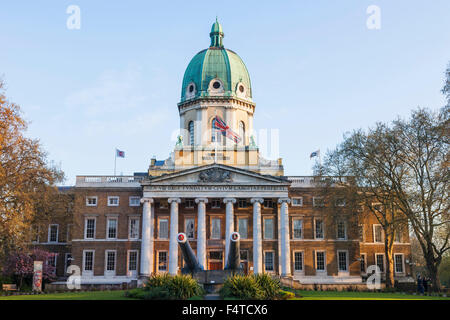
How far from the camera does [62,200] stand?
49469 millimetres

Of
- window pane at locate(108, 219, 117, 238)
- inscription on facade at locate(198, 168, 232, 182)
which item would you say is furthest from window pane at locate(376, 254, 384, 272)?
window pane at locate(108, 219, 117, 238)

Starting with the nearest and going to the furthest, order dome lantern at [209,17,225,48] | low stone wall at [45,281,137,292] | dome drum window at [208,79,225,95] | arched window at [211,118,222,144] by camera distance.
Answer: low stone wall at [45,281,137,292] < arched window at [211,118,222,144] < dome drum window at [208,79,225,95] < dome lantern at [209,17,225,48]

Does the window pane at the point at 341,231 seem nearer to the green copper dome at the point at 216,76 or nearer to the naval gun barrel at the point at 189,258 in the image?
the green copper dome at the point at 216,76

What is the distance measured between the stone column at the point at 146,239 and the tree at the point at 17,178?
45.1 feet

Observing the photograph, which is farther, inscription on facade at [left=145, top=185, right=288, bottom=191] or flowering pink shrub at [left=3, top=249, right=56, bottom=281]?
inscription on facade at [left=145, top=185, right=288, bottom=191]

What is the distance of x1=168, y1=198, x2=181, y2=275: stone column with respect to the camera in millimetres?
53719

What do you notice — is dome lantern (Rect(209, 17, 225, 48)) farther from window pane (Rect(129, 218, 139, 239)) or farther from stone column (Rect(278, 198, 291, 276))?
window pane (Rect(129, 218, 139, 239))

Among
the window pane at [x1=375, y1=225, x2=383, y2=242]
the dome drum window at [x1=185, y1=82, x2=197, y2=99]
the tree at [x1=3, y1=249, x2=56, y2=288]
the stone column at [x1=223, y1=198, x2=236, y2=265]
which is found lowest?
the tree at [x1=3, y1=249, x2=56, y2=288]

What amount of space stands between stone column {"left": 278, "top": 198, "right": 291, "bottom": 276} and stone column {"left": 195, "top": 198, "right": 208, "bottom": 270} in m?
8.28

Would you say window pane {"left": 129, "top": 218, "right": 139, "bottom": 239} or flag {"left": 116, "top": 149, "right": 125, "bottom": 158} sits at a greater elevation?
flag {"left": 116, "top": 149, "right": 125, "bottom": 158}

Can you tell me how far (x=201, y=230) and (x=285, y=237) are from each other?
899 cm

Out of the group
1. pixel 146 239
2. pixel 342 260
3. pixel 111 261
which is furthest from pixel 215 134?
pixel 342 260

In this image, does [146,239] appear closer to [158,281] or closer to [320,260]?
[320,260]
